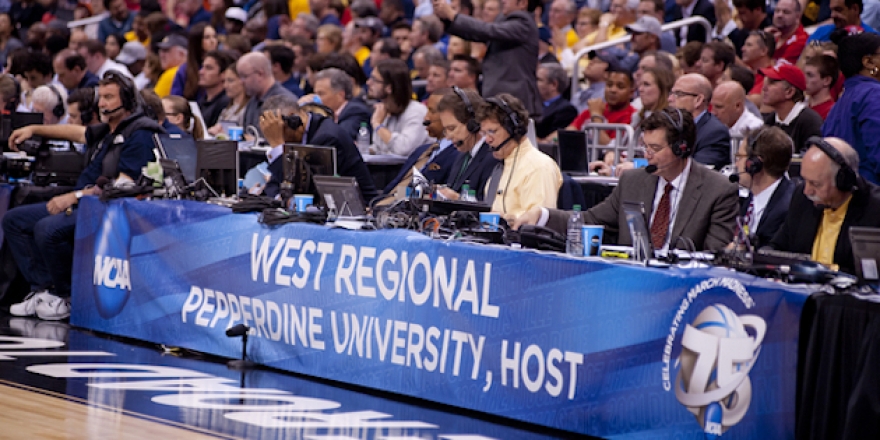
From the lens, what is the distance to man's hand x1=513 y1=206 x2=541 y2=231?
20.6ft

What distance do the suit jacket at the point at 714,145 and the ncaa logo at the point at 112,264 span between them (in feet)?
11.9

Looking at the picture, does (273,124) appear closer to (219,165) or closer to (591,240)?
(219,165)

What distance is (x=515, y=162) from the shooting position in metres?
6.87

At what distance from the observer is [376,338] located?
606 centimetres

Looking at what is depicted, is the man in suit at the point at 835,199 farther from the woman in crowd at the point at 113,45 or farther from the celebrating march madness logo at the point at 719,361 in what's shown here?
the woman in crowd at the point at 113,45

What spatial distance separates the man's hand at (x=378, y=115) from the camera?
10.4m

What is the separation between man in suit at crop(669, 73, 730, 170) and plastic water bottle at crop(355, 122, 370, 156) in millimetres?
2723

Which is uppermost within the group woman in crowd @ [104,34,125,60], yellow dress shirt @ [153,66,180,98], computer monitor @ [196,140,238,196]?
woman in crowd @ [104,34,125,60]

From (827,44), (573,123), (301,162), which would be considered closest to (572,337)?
(301,162)

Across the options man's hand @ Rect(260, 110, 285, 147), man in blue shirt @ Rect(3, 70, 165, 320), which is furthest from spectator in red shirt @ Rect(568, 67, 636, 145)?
man in blue shirt @ Rect(3, 70, 165, 320)

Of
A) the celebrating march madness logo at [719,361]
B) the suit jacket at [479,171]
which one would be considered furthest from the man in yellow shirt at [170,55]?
the celebrating march madness logo at [719,361]

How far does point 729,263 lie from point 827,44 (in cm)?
439

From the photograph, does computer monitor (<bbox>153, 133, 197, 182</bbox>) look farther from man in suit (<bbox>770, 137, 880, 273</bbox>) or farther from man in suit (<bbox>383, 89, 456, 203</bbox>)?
man in suit (<bbox>770, 137, 880, 273</bbox>)

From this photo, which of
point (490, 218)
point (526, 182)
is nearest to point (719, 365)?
point (490, 218)
